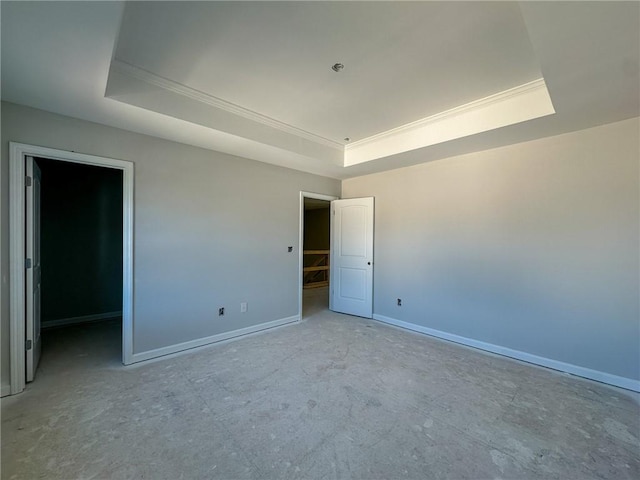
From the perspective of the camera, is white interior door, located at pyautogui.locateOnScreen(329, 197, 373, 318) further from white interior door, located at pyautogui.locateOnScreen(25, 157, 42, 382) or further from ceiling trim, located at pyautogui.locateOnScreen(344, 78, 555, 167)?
white interior door, located at pyautogui.locateOnScreen(25, 157, 42, 382)

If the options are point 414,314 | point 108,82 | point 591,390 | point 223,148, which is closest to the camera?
point 108,82

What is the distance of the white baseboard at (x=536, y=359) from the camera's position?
2.60 metres

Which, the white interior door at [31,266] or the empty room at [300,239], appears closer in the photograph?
the empty room at [300,239]

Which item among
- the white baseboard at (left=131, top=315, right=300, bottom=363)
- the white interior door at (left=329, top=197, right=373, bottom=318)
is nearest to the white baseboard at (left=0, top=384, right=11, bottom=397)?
the white baseboard at (left=131, top=315, right=300, bottom=363)

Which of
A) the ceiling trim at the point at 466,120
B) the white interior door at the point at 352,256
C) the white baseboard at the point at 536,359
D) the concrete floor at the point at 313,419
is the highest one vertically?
the ceiling trim at the point at 466,120

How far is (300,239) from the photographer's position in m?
4.52

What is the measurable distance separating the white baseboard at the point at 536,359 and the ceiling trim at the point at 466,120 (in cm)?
257

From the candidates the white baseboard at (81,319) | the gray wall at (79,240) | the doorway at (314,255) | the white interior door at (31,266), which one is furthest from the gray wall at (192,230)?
the white baseboard at (81,319)

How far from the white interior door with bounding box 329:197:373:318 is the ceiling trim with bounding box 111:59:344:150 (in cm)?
151

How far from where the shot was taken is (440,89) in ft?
8.48

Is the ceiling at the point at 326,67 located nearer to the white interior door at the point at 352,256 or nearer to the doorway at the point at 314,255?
the white interior door at the point at 352,256

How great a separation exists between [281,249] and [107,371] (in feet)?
8.15

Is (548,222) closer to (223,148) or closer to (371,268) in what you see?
(371,268)

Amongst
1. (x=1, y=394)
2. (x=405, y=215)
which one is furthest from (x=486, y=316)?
(x=1, y=394)
